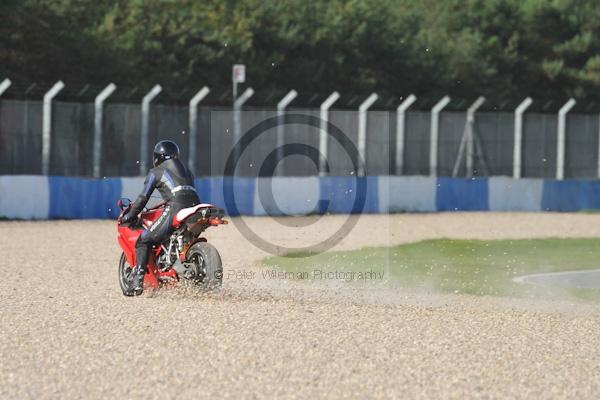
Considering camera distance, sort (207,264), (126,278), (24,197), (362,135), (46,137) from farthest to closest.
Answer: (362,135) → (46,137) → (24,197) → (126,278) → (207,264)

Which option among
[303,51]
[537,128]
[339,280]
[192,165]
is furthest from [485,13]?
[339,280]

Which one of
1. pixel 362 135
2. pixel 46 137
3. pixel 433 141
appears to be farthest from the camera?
pixel 433 141

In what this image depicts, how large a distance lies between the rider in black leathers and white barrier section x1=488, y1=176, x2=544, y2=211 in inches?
708

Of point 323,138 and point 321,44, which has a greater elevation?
point 321,44

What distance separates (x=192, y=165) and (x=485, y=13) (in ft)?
79.8

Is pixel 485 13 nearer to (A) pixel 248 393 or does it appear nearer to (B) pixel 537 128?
(B) pixel 537 128

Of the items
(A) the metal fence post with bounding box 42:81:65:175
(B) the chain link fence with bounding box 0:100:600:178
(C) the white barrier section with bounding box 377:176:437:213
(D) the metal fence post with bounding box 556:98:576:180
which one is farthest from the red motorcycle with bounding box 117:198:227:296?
(D) the metal fence post with bounding box 556:98:576:180

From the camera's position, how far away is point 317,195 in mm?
26500

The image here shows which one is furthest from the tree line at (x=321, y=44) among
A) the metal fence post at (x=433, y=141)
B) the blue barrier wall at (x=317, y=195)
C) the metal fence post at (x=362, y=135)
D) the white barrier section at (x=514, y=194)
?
the white barrier section at (x=514, y=194)

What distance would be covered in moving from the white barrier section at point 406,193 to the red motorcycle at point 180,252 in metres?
15.6

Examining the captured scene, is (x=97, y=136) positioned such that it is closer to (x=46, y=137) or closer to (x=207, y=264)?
(x=46, y=137)

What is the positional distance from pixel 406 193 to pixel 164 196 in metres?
16.5

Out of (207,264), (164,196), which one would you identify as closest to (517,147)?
(164,196)

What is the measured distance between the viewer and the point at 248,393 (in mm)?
7379
